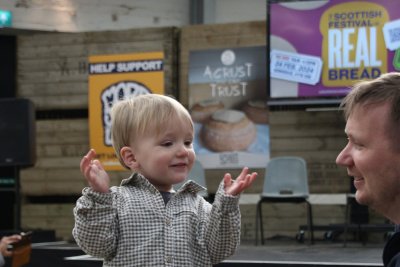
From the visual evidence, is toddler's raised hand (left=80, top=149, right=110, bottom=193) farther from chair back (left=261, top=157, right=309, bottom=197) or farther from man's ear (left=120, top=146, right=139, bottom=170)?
chair back (left=261, top=157, right=309, bottom=197)

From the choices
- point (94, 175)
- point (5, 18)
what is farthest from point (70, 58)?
point (94, 175)

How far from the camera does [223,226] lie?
154 cm

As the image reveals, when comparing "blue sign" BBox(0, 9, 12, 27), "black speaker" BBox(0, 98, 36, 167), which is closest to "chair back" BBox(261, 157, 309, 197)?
"black speaker" BBox(0, 98, 36, 167)

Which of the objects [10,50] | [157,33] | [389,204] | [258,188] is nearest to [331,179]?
[258,188]

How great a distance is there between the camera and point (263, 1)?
30.7 ft

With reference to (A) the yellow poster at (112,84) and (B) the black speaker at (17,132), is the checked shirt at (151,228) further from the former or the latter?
(A) the yellow poster at (112,84)

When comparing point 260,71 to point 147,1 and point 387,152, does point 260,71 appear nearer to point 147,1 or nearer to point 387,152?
point 147,1

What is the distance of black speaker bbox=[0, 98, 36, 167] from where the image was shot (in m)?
6.25

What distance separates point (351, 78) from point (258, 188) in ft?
4.40

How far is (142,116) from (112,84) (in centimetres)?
570

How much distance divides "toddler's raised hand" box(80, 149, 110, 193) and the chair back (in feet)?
16.0

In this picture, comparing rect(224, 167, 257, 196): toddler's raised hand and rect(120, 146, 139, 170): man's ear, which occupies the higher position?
rect(120, 146, 139, 170): man's ear

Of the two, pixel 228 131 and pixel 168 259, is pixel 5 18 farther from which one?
pixel 168 259

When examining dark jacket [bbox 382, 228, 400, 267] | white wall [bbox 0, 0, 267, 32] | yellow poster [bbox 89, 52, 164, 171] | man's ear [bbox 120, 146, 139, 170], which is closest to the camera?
dark jacket [bbox 382, 228, 400, 267]
